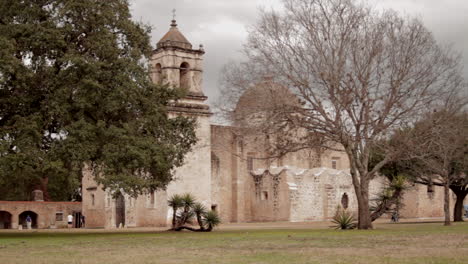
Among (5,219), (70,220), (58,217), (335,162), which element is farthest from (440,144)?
(5,219)

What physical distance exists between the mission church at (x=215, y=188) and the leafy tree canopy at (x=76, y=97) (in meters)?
10.9

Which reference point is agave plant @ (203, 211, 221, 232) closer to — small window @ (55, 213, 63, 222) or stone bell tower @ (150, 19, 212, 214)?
stone bell tower @ (150, 19, 212, 214)

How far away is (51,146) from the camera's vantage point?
65.0ft

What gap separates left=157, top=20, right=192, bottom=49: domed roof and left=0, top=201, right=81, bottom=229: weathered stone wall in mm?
13543

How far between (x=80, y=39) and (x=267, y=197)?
20.6 meters

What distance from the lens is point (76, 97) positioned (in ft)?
64.8

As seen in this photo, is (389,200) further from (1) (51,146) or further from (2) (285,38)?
(1) (51,146)

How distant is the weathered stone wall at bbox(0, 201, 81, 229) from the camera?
129 feet

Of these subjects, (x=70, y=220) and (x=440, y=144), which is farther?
(x=70, y=220)

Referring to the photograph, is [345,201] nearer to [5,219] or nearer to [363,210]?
[363,210]

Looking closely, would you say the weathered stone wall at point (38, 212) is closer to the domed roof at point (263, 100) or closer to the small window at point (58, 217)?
the small window at point (58, 217)

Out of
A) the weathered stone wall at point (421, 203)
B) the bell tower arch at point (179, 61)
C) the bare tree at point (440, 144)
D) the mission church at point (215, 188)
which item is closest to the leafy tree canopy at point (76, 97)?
the bare tree at point (440, 144)

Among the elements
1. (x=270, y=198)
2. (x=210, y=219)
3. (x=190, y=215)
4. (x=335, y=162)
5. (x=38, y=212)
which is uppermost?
(x=335, y=162)

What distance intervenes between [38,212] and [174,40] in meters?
14.4
